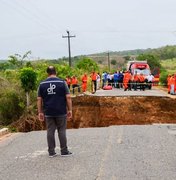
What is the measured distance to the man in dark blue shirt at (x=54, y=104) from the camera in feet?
32.1

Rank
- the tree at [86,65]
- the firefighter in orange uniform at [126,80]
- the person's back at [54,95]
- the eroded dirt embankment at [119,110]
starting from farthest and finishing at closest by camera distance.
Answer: the tree at [86,65]
the firefighter in orange uniform at [126,80]
the eroded dirt embankment at [119,110]
the person's back at [54,95]

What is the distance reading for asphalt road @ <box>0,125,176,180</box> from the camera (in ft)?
26.6

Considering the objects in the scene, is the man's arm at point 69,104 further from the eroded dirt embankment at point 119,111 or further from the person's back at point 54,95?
the eroded dirt embankment at point 119,111

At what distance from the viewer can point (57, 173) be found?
8.27 meters

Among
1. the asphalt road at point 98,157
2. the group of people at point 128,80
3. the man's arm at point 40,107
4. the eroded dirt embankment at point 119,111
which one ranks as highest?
the man's arm at point 40,107

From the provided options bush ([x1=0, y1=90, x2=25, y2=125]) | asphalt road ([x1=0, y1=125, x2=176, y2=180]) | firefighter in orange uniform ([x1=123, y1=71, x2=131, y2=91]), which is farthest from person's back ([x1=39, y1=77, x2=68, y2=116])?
firefighter in orange uniform ([x1=123, y1=71, x2=131, y2=91])

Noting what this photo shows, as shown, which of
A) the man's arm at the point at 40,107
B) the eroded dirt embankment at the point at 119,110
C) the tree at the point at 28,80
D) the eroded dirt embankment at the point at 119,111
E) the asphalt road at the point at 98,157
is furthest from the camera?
the tree at the point at 28,80

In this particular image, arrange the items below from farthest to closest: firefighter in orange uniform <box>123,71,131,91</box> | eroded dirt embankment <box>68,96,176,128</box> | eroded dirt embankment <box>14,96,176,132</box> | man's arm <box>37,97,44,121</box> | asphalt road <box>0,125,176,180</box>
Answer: firefighter in orange uniform <box>123,71,131,91</box>
eroded dirt embankment <box>68,96,176,128</box>
eroded dirt embankment <box>14,96,176,132</box>
man's arm <box>37,97,44,121</box>
asphalt road <box>0,125,176,180</box>

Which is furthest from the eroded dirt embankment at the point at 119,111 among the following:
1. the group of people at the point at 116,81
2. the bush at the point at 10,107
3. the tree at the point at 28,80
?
the group of people at the point at 116,81

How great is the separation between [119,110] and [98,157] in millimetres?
19043

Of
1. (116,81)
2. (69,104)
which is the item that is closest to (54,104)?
(69,104)

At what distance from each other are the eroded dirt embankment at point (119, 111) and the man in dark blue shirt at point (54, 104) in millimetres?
15248

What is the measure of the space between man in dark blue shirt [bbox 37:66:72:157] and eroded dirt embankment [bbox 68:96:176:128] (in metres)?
16.4

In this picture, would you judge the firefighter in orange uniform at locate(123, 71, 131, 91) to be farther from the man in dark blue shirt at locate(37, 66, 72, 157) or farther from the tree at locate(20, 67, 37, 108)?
the man in dark blue shirt at locate(37, 66, 72, 157)
